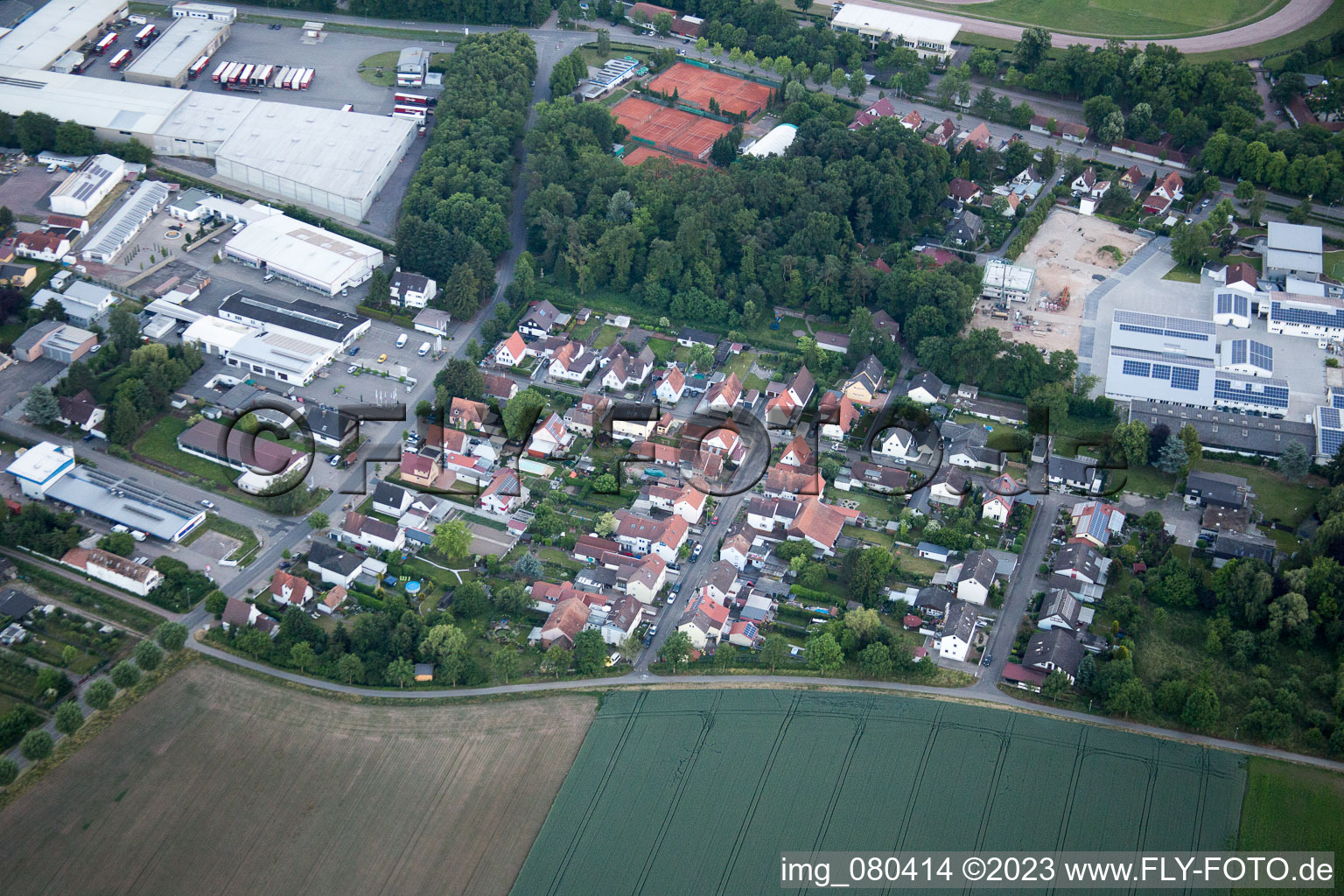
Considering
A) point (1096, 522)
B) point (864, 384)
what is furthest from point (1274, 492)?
point (864, 384)

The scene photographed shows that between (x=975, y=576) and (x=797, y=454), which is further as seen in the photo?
(x=797, y=454)

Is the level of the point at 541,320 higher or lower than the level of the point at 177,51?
lower

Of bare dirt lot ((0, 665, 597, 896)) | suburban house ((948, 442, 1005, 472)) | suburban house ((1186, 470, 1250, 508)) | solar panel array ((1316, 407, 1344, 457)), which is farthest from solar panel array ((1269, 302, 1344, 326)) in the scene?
bare dirt lot ((0, 665, 597, 896))

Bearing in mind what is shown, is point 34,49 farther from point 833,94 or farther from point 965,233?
point 965,233

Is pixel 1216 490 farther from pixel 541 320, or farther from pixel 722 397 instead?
pixel 541 320

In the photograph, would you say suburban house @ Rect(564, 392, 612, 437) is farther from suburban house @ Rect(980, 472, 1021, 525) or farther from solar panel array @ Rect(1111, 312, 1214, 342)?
solar panel array @ Rect(1111, 312, 1214, 342)

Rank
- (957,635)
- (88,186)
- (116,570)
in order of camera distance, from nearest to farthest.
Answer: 1. (957,635)
2. (116,570)
3. (88,186)
